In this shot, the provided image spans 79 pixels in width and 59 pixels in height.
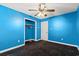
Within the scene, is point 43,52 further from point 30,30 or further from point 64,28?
point 30,30

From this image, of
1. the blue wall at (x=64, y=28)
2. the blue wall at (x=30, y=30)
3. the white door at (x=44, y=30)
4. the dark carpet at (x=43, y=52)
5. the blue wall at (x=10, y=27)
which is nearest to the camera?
the dark carpet at (x=43, y=52)

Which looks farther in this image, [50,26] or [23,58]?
[50,26]

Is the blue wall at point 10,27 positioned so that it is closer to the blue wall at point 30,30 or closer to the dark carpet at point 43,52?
the dark carpet at point 43,52

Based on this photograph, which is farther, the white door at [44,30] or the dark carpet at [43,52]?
the white door at [44,30]

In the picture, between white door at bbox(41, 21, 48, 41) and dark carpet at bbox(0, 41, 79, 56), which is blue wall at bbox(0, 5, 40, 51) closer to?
dark carpet at bbox(0, 41, 79, 56)

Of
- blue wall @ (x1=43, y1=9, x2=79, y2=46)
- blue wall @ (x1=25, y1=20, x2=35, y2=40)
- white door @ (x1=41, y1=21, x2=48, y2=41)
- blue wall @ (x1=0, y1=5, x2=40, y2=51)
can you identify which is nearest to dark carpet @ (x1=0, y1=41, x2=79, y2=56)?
blue wall @ (x1=0, y1=5, x2=40, y2=51)

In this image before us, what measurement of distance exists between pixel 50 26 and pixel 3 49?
13.3ft

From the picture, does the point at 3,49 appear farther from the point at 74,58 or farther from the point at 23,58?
the point at 74,58

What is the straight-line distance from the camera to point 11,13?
13.4 feet

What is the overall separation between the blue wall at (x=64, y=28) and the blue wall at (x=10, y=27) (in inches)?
98.1

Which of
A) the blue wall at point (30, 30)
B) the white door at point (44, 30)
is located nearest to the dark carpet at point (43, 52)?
the blue wall at point (30, 30)

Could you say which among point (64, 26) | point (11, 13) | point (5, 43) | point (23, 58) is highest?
point (11, 13)

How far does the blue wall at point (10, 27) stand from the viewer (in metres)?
3.57

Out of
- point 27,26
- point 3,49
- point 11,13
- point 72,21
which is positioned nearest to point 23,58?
point 3,49
